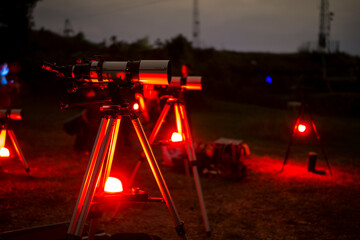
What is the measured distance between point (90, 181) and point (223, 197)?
10.8 feet

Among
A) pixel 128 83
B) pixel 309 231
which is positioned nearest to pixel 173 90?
pixel 128 83

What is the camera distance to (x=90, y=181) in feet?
7.25

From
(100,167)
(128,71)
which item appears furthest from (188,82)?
(100,167)

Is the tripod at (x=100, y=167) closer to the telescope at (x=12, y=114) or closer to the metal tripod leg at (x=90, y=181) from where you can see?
the metal tripod leg at (x=90, y=181)

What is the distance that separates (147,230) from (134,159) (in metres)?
3.72

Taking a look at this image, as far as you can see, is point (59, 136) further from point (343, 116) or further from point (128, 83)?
point (343, 116)

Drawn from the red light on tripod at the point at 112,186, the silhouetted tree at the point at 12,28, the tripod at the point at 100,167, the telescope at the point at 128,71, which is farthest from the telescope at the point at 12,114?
the silhouetted tree at the point at 12,28

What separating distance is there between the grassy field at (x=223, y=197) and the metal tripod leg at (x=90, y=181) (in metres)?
1.76

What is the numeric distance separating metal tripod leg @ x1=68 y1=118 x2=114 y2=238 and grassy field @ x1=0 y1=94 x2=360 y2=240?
5.77 ft

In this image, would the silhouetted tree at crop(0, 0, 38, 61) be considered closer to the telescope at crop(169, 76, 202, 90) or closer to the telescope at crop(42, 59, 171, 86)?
the telescope at crop(169, 76, 202, 90)

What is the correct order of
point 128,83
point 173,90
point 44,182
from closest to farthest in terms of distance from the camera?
point 128,83 → point 173,90 → point 44,182

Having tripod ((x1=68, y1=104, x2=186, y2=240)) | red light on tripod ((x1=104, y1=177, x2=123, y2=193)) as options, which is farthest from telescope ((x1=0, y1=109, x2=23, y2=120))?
red light on tripod ((x1=104, y1=177, x2=123, y2=193))

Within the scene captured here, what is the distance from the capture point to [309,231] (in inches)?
153

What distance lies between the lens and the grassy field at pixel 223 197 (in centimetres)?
394
